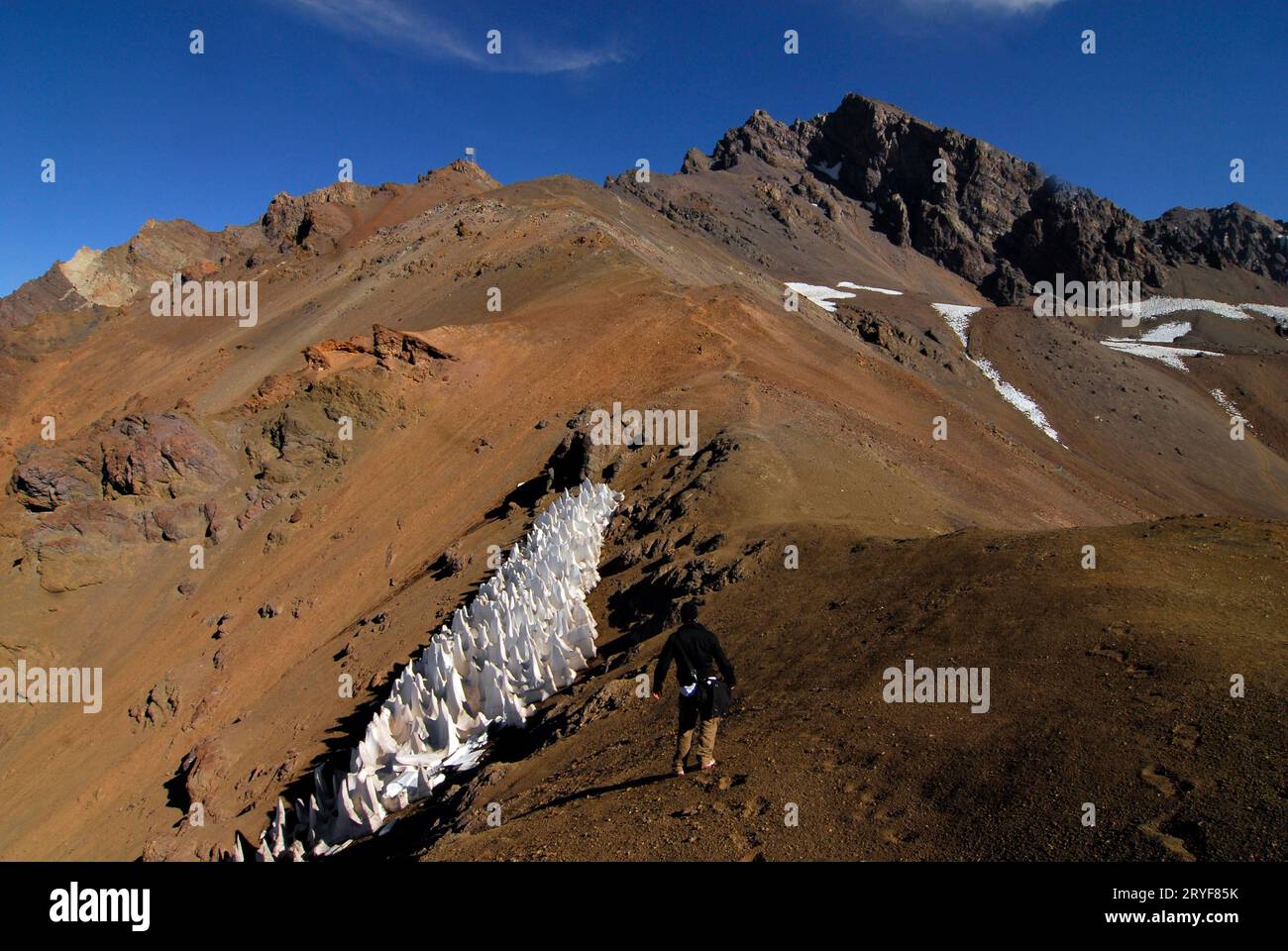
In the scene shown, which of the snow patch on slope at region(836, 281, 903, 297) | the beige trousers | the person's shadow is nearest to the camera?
the beige trousers

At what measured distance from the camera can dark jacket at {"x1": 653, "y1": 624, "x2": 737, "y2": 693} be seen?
5.46 metres

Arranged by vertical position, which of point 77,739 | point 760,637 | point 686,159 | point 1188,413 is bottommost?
point 77,739

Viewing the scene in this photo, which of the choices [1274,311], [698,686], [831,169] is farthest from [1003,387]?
[831,169]

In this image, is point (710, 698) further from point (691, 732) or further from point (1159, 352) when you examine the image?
point (1159, 352)

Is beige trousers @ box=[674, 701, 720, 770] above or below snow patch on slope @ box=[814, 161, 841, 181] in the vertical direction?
below

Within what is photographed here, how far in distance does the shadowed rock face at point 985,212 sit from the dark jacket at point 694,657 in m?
85.5

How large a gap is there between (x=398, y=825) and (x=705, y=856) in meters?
4.26

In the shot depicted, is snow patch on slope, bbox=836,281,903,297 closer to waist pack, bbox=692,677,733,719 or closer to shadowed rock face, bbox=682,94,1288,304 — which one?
shadowed rock face, bbox=682,94,1288,304

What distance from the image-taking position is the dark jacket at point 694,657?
546 centimetres

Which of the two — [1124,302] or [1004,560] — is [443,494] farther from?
[1124,302]

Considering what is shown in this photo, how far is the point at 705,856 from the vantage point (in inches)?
167

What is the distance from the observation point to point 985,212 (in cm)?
9681

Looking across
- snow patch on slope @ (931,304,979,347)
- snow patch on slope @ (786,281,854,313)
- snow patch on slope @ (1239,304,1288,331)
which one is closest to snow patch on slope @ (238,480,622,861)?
snow patch on slope @ (931,304,979,347)
